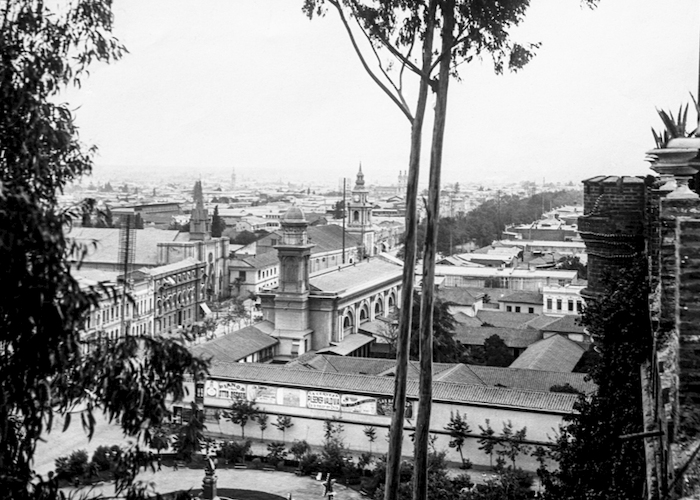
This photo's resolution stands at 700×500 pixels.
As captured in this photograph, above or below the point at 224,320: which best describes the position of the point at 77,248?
above

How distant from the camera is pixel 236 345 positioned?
29.8 metres

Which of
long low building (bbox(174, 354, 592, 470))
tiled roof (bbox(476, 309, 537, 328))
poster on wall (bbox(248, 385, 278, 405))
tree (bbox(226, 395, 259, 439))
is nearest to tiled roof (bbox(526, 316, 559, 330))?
tiled roof (bbox(476, 309, 537, 328))

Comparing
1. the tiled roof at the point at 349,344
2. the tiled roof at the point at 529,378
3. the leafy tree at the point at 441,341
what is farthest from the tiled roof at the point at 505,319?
the tiled roof at the point at 529,378

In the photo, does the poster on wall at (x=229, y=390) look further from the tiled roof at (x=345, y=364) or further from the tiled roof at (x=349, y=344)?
the tiled roof at (x=349, y=344)

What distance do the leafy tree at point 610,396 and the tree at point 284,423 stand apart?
11.7 m

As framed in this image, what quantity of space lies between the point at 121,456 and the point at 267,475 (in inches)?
567

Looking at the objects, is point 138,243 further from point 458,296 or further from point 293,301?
point 458,296

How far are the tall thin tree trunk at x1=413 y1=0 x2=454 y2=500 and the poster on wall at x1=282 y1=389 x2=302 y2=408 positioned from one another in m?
11.0

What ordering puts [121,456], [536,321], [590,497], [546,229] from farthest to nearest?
[546,229]
[536,321]
[590,497]
[121,456]

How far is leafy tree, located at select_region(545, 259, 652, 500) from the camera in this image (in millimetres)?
8562

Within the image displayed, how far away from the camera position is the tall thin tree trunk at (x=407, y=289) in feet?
32.2

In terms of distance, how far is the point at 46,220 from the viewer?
14.1 feet

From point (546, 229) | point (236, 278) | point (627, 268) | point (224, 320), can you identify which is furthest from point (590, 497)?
point (546, 229)

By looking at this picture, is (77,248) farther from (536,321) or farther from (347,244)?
(347,244)
